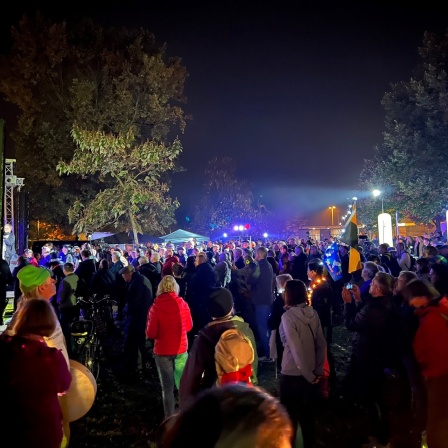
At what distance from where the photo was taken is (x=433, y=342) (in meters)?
4.68

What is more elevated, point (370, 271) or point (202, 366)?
point (370, 271)

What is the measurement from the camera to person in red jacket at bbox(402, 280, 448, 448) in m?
4.49

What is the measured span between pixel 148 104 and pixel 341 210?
258ft

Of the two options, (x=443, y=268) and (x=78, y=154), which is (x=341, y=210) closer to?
Answer: (x=78, y=154)

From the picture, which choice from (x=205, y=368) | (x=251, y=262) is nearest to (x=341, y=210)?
(x=251, y=262)

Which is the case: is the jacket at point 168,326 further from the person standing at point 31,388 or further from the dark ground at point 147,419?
the person standing at point 31,388

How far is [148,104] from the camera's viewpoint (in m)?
28.7

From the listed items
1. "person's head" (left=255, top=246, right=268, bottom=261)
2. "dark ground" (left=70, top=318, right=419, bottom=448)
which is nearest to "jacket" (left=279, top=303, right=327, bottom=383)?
"dark ground" (left=70, top=318, right=419, bottom=448)

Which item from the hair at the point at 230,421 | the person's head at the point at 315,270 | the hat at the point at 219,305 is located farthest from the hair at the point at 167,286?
the hair at the point at 230,421

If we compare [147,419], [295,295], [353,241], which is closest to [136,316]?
[147,419]

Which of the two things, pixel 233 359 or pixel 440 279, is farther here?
pixel 440 279

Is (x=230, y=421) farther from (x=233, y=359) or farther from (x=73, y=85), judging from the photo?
(x=73, y=85)

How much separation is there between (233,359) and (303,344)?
4.60 ft

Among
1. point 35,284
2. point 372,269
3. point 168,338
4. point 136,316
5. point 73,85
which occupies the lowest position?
point 136,316
